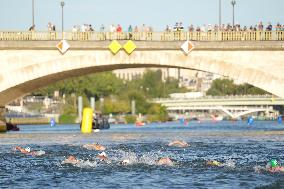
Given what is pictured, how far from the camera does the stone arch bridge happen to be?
68062 millimetres

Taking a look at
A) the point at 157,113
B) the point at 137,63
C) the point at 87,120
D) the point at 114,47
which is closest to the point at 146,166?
the point at 114,47

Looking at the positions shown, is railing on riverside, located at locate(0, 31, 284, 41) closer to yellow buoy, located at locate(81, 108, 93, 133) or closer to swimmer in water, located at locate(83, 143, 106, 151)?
yellow buoy, located at locate(81, 108, 93, 133)

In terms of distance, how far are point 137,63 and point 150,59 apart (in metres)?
1.00

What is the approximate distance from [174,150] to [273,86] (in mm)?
16081

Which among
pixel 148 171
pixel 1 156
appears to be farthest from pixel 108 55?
pixel 148 171

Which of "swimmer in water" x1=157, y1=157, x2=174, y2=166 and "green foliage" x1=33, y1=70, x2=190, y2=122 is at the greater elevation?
"green foliage" x1=33, y1=70, x2=190, y2=122

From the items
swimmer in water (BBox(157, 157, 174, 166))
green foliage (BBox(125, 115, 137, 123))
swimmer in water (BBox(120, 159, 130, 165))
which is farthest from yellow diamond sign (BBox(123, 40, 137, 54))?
green foliage (BBox(125, 115, 137, 123))

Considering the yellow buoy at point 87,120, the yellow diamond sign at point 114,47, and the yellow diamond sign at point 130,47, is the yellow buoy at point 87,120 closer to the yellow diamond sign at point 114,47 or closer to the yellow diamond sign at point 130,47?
the yellow diamond sign at point 114,47

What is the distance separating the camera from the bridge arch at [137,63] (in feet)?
223

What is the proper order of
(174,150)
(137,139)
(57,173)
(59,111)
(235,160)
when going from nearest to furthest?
1. (57,173)
2. (235,160)
3. (174,150)
4. (137,139)
5. (59,111)

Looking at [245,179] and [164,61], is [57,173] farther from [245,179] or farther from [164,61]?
[164,61]

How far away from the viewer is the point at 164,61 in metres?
69.2

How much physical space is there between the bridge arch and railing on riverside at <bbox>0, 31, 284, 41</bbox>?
2.98 ft

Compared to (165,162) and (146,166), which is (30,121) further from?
(146,166)
